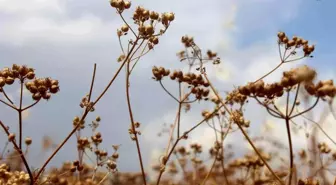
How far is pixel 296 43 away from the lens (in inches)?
265

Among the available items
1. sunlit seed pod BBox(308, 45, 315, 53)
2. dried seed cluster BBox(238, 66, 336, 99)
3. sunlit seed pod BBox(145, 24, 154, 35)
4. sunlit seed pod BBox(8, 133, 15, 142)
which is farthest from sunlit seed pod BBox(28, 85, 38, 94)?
sunlit seed pod BBox(308, 45, 315, 53)

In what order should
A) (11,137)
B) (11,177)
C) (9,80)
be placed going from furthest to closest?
(9,80) < (11,177) < (11,137)

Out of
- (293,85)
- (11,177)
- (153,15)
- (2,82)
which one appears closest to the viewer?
(293,85)

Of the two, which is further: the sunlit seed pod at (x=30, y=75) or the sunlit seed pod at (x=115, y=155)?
the sunlit seed pod at (x=115, y=155)

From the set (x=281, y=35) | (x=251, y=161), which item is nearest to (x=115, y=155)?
(x=251, y=161)

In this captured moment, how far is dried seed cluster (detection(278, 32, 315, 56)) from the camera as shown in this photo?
6.60 metres

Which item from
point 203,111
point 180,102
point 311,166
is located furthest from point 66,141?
point 311,166

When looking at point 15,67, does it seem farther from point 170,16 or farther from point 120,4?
point 170,16

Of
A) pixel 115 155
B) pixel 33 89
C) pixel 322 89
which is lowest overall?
pixel 322 89

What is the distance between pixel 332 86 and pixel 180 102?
141 inches

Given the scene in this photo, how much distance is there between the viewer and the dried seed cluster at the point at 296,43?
6602mm

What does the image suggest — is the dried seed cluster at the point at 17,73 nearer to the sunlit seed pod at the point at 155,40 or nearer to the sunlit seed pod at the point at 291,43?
A: the sunlit seed pod at the point at 155,40

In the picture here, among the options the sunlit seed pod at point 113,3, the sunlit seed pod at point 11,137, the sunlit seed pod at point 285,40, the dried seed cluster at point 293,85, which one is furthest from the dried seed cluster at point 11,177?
the sunlit seed pod at point 285,40

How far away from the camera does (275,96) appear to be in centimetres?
443
